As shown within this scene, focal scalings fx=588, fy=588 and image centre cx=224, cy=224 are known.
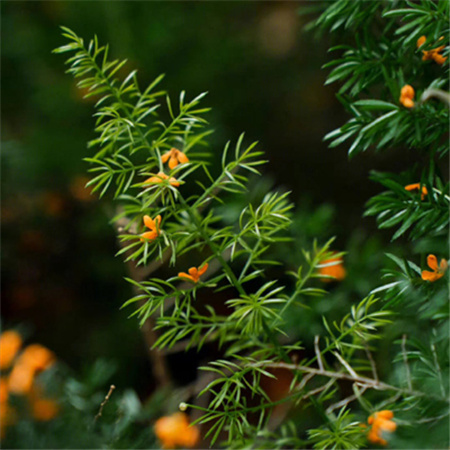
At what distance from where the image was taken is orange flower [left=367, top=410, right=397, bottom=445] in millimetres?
471

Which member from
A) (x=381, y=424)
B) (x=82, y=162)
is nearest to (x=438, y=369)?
(x=381, y=424)

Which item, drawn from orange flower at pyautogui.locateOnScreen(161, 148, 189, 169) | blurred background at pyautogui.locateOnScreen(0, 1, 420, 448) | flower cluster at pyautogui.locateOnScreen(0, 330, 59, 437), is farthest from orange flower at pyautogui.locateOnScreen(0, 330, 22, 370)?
orange flower at pyautogui.locateOnScreen(161, 148, 189, 169)

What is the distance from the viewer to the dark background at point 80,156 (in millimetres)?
1365

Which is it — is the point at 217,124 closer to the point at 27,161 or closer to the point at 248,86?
the point at 248,86

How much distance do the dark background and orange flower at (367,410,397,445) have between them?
2.71ft

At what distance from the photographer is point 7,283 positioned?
1.46 m

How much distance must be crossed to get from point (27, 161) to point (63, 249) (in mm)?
230

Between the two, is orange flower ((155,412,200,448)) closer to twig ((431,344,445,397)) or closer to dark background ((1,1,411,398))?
twig ((431,344,445,397))

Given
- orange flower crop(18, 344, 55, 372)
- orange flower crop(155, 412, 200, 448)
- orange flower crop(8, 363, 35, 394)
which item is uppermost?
orange flower crop(8, 363, 35, 394)

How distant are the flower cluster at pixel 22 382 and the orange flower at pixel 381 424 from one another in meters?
0.45

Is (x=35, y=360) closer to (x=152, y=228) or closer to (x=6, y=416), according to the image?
(x=6, y=416)

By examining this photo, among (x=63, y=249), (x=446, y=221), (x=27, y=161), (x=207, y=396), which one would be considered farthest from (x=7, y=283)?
(x=446, y=221)

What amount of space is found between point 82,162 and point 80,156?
2 cm

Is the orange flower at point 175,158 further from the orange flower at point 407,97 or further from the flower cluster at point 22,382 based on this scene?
the flower cluster at point 22,382
